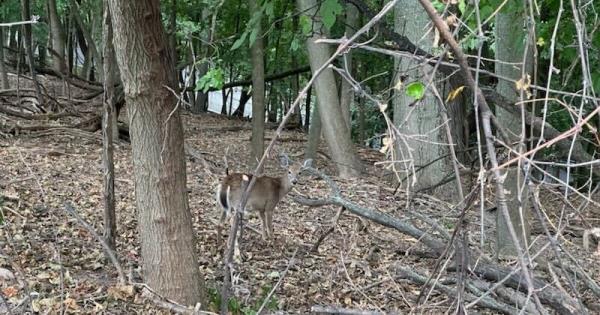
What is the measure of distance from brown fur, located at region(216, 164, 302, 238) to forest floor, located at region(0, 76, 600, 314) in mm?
256

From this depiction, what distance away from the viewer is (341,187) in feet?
31.9

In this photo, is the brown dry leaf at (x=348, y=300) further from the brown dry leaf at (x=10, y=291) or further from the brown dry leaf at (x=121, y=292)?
the brown dry leaf at (x=10, y=291)

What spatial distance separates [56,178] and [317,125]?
4447 millimetres

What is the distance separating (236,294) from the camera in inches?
212

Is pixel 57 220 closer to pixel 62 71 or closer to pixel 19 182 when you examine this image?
pixel 19 182

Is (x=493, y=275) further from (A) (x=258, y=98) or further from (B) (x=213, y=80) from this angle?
(A) (x=258, y=98)

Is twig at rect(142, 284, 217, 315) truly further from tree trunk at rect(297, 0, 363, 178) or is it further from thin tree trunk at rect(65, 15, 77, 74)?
thin tree trunk at rect(65, 15, 77, 74)

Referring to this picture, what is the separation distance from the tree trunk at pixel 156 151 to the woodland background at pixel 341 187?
13 millimetres

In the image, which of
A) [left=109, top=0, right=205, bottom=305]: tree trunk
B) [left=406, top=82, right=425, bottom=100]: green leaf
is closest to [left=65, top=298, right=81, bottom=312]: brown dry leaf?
[left=109, top=0, right=205, bottom=305]: tree trunk

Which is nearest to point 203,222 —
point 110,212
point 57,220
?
point 57,220

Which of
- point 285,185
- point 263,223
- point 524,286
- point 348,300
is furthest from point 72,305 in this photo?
point 285,185

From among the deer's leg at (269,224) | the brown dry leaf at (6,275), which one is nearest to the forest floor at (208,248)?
the brown dry leaf at (6,275)

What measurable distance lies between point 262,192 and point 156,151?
9.77 ft

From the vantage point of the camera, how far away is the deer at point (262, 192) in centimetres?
692
